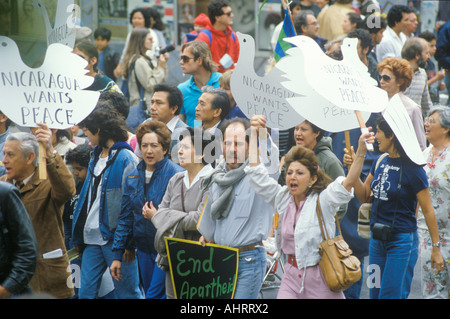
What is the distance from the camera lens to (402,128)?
618 cm

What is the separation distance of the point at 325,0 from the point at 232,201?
7.17 m

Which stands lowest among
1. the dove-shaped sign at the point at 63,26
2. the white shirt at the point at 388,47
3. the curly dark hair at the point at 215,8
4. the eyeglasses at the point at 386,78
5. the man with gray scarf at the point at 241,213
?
the man with gray scarf at the point at 241,213

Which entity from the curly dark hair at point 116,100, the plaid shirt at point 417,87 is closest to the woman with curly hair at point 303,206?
the curly dark hair at point 116,100

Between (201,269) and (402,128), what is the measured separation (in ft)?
6.29

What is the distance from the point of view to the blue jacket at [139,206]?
22.1 feet

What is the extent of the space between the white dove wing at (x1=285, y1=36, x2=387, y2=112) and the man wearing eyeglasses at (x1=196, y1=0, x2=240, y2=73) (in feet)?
11.6

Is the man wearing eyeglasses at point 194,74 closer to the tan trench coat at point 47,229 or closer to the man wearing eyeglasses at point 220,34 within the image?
the man wearing eyeglasses at point 220,34

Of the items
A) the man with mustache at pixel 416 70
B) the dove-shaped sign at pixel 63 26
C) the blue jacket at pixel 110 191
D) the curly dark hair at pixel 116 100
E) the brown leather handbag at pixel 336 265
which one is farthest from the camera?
the man with mustache at pixel 416 70

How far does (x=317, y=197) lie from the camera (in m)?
5.78

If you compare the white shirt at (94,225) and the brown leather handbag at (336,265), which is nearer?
the brown leather handbag at (336,265)

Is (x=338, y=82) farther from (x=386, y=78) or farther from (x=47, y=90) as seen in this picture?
(x=47, y=90)

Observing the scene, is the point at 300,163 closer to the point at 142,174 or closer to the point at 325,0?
the point at 142,174

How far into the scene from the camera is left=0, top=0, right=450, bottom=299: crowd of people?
5750mm

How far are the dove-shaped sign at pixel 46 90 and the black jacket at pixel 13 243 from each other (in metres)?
1.30
